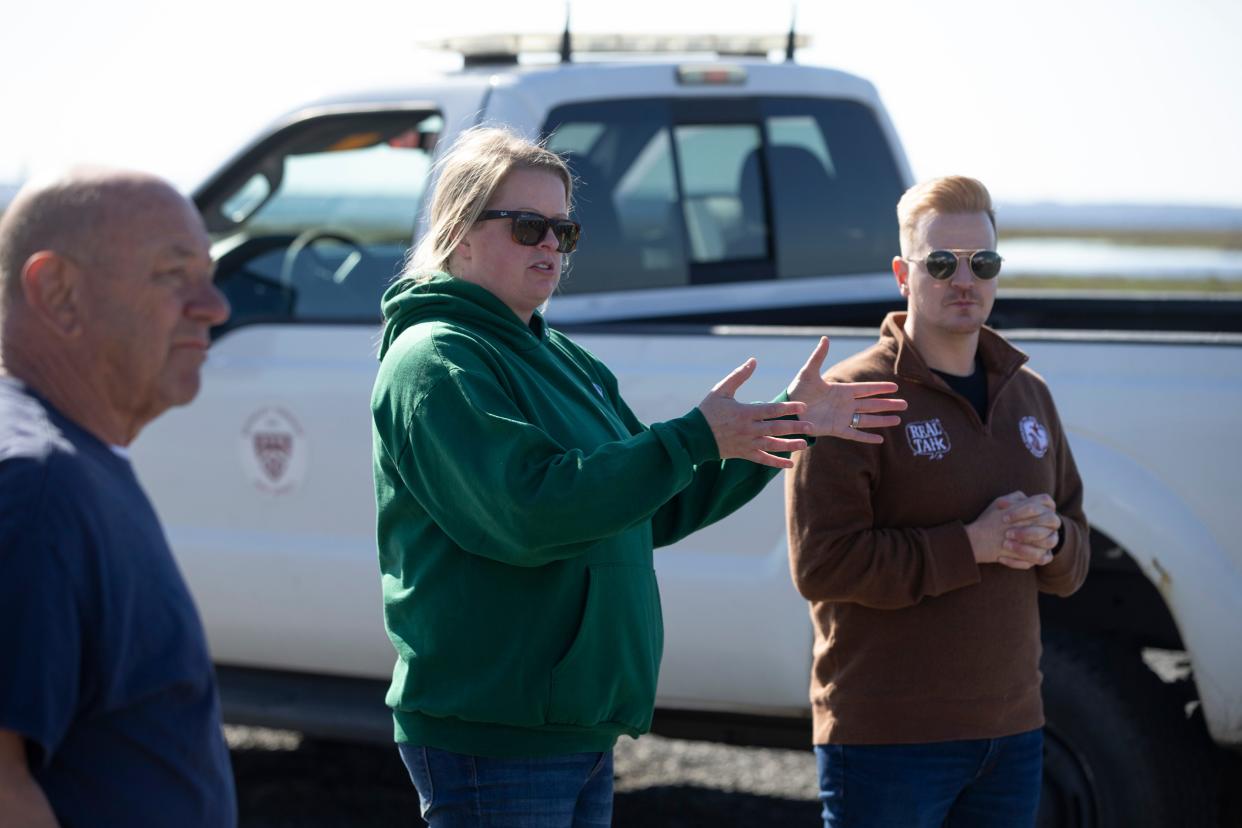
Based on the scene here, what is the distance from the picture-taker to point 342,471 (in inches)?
174

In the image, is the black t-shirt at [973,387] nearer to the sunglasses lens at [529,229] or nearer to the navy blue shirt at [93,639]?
the sunglasses lens at [529,229]

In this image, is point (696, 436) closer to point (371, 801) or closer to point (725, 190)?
point (725, 190)

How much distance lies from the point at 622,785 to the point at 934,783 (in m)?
2.55

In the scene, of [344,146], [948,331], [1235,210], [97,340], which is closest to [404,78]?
[344,146]

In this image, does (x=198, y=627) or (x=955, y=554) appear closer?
(x=198, y=627)

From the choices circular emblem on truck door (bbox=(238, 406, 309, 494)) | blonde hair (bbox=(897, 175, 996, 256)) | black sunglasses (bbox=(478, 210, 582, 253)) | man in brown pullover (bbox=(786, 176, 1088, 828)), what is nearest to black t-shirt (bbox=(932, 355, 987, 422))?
man in brown pullover (bbox=(786, 176, 1088, 828))

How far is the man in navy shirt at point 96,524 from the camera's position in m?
1.59

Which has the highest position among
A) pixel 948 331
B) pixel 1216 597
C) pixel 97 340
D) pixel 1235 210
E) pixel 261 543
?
pixel 97 340

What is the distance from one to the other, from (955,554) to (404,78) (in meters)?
2.80

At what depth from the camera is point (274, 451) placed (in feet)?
14.8

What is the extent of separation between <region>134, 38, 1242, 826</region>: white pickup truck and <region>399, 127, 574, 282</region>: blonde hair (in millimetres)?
1495

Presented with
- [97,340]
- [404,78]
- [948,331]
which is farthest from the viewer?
[404,78]

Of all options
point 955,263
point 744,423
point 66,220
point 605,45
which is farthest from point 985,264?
point 605,45

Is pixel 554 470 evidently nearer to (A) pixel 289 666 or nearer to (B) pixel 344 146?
(A) pixel 289 666
